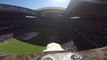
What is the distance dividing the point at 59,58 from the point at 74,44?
73 mm

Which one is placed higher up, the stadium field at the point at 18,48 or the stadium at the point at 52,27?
the stadium at the point at 52,27

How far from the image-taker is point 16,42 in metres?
0.61

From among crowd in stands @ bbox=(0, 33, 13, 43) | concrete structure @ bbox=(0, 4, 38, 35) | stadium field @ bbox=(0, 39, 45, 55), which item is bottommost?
stadium field @ bbox=(0, 39, 45, 55)

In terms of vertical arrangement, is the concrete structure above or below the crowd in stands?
above

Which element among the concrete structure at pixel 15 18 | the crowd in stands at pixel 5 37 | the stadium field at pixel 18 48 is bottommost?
the stadium field at pixel 18 48

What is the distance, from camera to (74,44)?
2.08 ft

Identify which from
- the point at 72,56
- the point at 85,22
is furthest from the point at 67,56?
the point at 85,22

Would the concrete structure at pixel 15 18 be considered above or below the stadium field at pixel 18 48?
above

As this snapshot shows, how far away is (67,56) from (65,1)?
20cm

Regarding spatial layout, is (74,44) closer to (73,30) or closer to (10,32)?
(73,30)

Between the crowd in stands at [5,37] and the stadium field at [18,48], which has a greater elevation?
the crowd in stands at [5,37]

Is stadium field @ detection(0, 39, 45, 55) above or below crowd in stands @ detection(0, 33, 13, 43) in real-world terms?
below

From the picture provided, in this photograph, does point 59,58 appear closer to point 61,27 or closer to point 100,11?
point 61,27

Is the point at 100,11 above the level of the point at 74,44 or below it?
above
